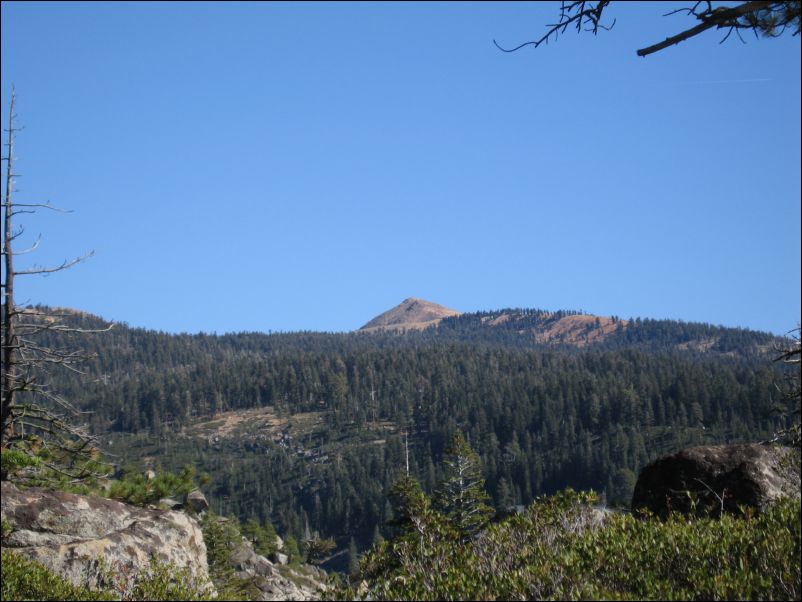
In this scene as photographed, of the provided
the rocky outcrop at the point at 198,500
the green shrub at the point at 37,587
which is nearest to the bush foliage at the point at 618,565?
the green shrub at the point at 37,587

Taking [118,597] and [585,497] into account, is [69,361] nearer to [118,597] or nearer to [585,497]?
[118,597]

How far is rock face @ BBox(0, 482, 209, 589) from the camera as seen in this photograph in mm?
14570

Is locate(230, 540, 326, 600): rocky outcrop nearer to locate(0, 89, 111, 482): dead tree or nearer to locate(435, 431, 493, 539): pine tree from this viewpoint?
locate(435, 431, 493, 539): pine tree

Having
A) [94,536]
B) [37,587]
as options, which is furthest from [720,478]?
[37,587]

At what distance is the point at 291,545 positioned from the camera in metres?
97.3

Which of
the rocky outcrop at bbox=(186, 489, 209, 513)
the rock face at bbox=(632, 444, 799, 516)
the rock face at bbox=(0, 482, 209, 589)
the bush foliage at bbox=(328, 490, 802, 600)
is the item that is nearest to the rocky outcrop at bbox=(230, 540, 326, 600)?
the rocky outcrop at bbox=(186, 489, 209, 513)

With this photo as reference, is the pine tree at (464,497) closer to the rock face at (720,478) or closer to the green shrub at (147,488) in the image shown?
the green shrub at (147,488)

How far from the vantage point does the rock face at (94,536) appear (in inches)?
574

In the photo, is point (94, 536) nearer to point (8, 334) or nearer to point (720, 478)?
point (8, 334)

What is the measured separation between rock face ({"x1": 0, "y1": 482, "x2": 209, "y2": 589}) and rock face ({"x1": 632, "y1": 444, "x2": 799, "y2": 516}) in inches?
362

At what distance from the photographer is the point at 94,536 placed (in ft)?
53.2

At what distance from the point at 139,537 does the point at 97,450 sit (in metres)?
3.58

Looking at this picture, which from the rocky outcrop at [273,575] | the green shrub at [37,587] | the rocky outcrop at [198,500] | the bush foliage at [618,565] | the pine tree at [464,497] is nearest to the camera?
the bush foliage at [618,565]

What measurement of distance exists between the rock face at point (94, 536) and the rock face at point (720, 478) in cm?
919
